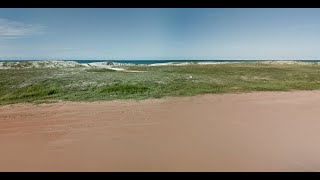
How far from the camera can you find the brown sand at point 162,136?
2.96 meters

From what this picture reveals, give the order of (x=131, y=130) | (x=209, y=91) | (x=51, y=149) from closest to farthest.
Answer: (x=51, y=149) < (x=131, y=130) < (x=209, y=91)

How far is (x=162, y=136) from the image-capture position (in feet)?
13.0

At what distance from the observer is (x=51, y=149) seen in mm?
3406

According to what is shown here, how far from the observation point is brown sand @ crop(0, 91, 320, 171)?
9.72 ft

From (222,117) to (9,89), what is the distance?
203 inches
